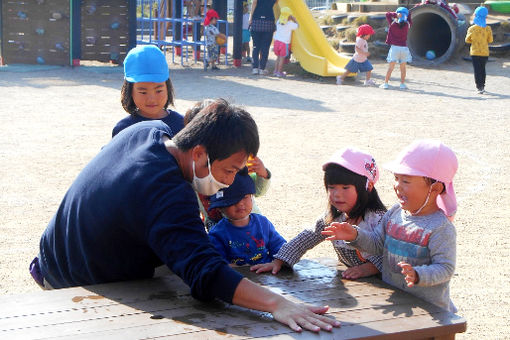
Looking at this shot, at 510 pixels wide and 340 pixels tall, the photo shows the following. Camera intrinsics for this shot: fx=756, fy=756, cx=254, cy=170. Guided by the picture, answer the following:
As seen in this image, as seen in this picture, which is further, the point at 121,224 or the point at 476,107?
the point at 476,107

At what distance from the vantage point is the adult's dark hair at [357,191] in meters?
3.40

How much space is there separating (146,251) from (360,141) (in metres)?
6.27

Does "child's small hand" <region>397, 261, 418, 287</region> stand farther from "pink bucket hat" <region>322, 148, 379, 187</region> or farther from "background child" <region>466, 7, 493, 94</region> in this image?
"background child" <region>466, 7, 493, 94</region>

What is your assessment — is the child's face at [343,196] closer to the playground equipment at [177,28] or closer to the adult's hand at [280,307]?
the adult's hand at [280,307]

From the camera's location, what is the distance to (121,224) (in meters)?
2.74

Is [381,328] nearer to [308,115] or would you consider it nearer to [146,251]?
[146,251]

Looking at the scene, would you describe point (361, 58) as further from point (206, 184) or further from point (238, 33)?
point (206, 184)

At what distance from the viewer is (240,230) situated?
363 centimetres

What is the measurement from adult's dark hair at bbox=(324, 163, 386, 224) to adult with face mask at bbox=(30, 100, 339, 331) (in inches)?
30.0

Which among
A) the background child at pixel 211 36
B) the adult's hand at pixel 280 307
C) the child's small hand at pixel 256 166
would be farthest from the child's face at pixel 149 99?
Result: the background child at pixel 211 36

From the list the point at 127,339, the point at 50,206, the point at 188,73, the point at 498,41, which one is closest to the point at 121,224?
the point at 127,339

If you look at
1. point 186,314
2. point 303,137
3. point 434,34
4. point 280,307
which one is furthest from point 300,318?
point 434,34

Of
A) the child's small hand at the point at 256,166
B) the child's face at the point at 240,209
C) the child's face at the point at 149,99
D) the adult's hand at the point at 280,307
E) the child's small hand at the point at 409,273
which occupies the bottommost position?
the adult's hand at the point at 280,307

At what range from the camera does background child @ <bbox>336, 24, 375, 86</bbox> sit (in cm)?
1470
